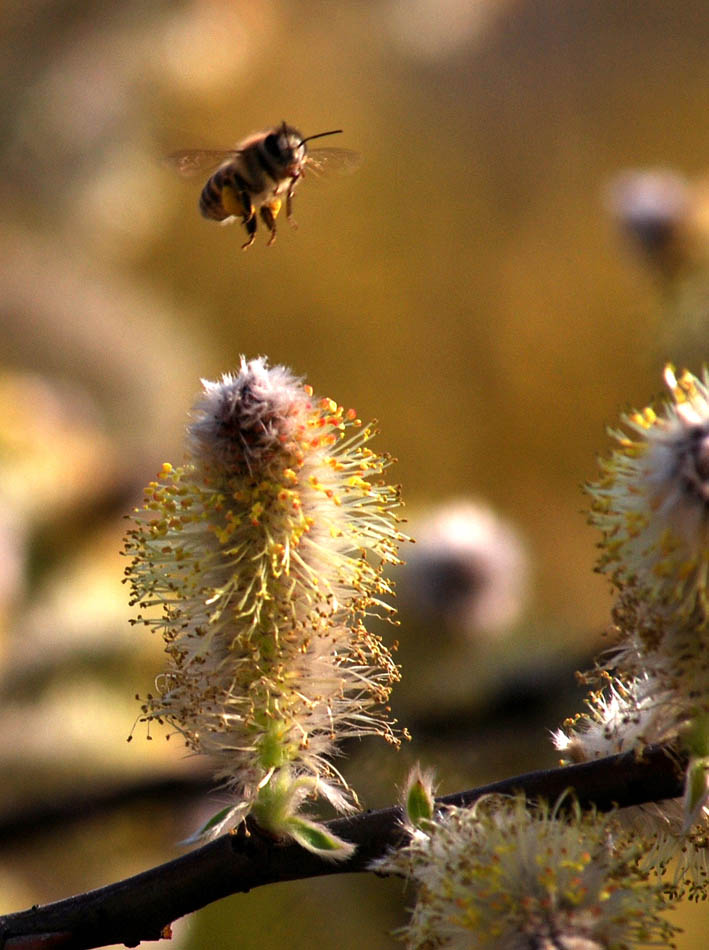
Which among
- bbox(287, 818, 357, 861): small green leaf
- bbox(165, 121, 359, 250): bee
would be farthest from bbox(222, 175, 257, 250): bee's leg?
bbox(287, 818, 357, 861): small green leaf

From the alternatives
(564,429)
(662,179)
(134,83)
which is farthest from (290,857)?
(564,429)

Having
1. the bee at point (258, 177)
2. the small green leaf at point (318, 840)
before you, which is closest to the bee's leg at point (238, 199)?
the bee at point (258, 177)

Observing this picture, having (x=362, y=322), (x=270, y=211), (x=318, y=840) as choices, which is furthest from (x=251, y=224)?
(x=362, y=322)

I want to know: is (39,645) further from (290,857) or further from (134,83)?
(134,83)

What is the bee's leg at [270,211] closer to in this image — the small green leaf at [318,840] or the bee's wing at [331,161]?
the bee's wing at [331,161]

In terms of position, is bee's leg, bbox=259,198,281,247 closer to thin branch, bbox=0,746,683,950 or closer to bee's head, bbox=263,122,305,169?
bee's head, bbox=263,122,305,169

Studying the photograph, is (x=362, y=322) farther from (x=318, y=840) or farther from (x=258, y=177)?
(x=318, y=840)
